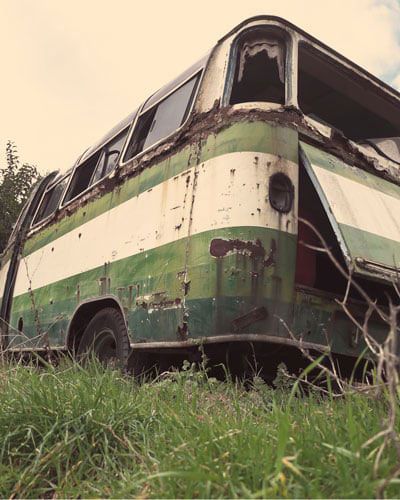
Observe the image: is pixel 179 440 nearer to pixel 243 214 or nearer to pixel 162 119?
pixel 243 214

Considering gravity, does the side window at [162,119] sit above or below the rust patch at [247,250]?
above

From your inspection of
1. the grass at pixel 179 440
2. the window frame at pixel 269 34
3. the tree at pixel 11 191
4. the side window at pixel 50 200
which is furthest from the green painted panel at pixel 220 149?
the tree at pixel 11 191

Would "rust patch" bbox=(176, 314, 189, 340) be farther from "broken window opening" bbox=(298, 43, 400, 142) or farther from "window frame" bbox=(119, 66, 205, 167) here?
"broken window opening" bbox=(298, 43, 400, 142)

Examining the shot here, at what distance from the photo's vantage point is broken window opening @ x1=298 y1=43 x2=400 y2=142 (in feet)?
12.2

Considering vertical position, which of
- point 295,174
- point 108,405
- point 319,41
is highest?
point 319,41

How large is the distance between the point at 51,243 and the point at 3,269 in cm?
247

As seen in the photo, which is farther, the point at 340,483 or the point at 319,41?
the point at 319,41

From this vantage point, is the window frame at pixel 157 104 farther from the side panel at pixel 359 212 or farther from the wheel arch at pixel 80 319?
the wheel arch at pixel 80 319

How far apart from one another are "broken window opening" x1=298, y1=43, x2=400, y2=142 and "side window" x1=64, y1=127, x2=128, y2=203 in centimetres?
169

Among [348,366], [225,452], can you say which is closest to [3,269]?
[348,366]

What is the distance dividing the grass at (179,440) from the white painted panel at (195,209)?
3.00 feet

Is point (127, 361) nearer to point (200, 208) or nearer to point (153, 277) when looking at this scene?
point (153, 277)

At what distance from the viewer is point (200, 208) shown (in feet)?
9.95

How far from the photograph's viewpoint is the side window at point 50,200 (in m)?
5.90
